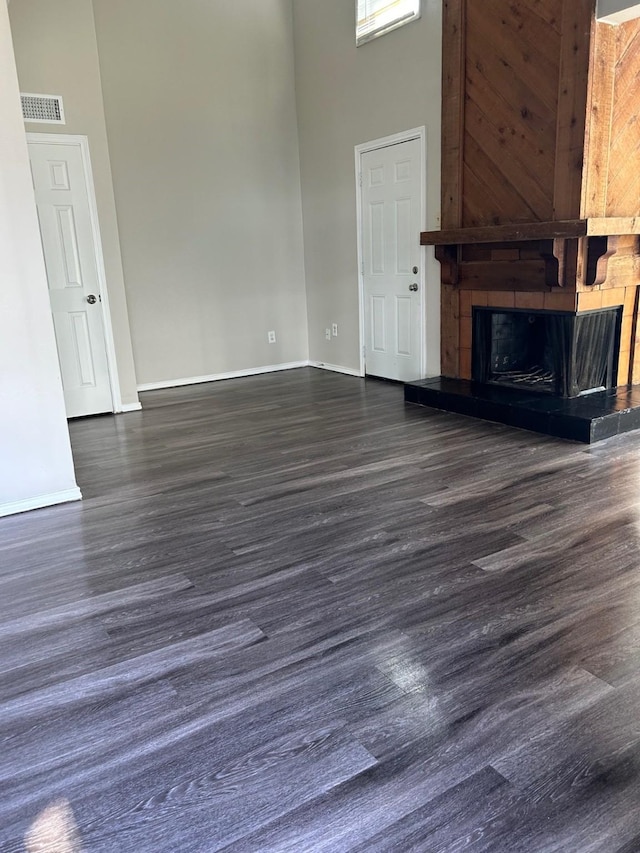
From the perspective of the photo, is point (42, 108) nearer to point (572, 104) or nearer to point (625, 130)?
point (572, 104)

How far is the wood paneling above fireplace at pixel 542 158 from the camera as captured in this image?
3902 millimetres

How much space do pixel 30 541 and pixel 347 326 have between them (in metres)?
4.19

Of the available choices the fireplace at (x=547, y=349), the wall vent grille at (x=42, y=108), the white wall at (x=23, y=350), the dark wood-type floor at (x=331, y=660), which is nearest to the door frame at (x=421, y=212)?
the fireplace at (x=547, y=349)

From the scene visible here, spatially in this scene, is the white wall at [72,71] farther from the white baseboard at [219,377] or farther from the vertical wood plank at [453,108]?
the vertical wood plank at [453,108]

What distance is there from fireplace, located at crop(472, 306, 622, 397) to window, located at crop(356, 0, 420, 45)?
2.39m

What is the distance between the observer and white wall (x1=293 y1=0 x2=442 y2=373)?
5.07 metres

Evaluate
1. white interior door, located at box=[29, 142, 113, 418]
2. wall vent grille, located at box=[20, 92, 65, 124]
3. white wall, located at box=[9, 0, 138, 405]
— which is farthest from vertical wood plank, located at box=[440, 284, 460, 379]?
wall vent grille, located at box=[20, 92, 65, 124]

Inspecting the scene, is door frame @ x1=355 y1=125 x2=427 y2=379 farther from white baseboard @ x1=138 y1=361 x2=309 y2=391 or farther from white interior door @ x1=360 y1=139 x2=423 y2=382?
white baseboard @ x1=138 y1=361 x2=309 y2=391

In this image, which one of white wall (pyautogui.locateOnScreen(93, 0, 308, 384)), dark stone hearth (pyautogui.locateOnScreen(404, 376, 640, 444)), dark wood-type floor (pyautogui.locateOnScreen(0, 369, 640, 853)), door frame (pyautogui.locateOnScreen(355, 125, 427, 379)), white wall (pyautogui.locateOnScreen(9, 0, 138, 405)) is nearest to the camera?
dark wood-type floor (pyautogui.locateOnScreen(0, 369, 640, 853))

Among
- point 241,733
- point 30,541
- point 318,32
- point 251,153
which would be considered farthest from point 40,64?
point 241,733

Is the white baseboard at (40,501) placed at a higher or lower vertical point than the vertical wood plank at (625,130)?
lower

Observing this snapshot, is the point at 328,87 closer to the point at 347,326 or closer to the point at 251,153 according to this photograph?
the point at 251,153

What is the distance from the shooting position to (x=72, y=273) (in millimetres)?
5230

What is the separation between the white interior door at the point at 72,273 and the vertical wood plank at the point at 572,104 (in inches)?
141
